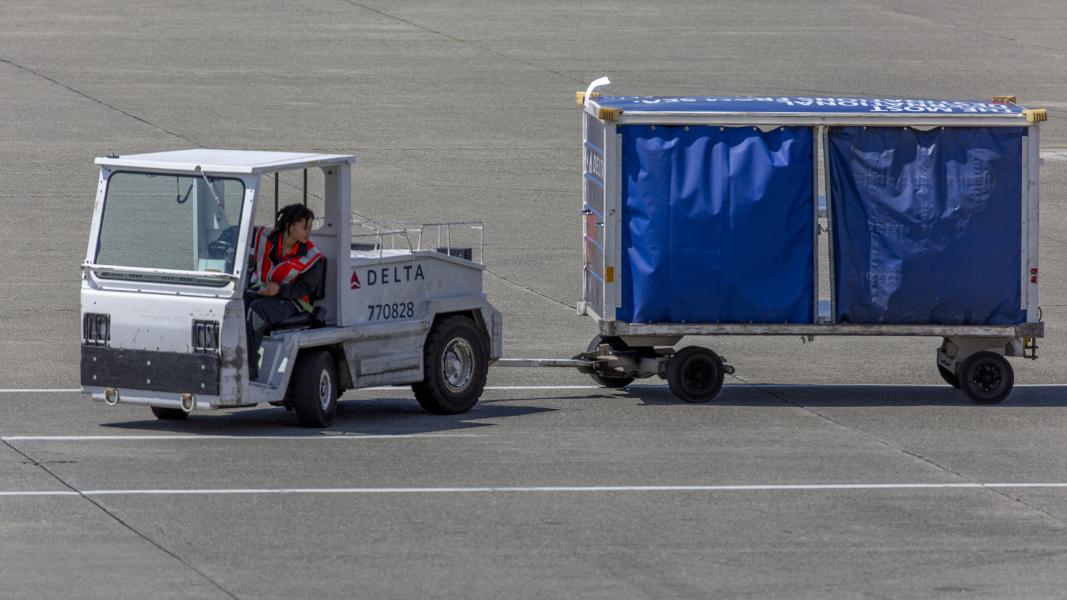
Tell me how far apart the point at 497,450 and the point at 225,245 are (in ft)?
8.50

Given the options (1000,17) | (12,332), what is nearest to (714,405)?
(12,332)

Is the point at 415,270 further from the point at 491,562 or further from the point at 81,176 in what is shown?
the point at 81,176

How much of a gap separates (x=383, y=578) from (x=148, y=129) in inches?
795

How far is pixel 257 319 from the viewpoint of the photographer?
46.1 feet

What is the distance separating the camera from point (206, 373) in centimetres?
1372

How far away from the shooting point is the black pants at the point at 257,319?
1402cm

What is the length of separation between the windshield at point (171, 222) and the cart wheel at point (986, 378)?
264 inches

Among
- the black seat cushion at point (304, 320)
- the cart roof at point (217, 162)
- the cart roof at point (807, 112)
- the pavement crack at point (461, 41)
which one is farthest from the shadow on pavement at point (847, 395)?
the pavement crack at point (461, 41)

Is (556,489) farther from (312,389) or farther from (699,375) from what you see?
(699,375)

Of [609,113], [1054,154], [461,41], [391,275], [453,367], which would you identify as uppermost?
[461,41]

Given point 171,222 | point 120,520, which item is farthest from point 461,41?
point 120,520

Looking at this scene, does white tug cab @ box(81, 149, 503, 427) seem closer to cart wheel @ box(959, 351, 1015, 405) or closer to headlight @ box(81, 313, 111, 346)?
A: headlight @ box(81, 313, 111, 346)

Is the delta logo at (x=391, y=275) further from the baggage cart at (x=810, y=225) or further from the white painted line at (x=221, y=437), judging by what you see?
the baggage cart at (x=810, y=225)

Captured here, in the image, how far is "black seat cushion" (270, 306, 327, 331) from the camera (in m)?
14.3
